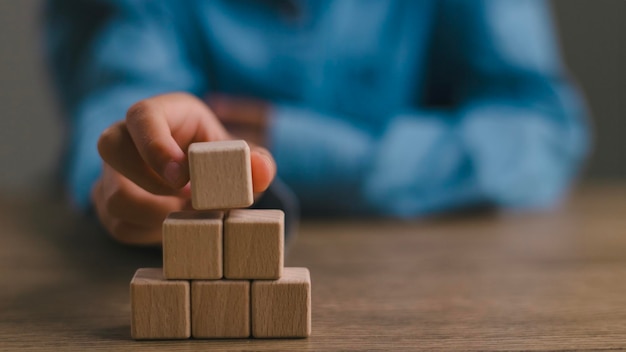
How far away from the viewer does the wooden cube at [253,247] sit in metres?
0.58

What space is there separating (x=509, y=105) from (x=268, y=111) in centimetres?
44

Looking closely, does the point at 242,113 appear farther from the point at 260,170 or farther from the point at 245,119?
the point at 260,170

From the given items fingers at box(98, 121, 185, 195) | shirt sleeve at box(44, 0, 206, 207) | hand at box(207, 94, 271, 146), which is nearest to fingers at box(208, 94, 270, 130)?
hand at box(207, 94, 271, 146)

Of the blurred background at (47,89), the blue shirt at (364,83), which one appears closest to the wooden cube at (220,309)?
the blue shirt at (364,83)

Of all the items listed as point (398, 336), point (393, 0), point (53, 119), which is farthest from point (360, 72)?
point (53, 119)

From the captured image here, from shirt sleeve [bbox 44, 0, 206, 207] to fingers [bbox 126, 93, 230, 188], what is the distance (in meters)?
0.35

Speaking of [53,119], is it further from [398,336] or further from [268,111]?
[398,336]

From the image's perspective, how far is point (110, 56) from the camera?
1118mm

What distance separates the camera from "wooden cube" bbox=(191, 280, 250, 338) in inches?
23.0

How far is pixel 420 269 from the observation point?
2.70ft

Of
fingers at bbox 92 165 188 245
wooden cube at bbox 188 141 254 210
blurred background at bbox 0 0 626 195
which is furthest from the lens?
blurred background at bbox 0 0 626 195

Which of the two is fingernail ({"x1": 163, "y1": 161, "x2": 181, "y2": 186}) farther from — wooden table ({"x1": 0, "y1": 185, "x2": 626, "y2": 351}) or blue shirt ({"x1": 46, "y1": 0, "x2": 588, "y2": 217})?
blue shirt ({"x1": 46, "y1": 0, "x2": 588, "y2": 217})

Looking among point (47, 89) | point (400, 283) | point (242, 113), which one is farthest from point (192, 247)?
point (47, 89)

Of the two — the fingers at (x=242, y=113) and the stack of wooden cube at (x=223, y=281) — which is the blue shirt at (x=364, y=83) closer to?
the fingers at (x=242, y=113)
